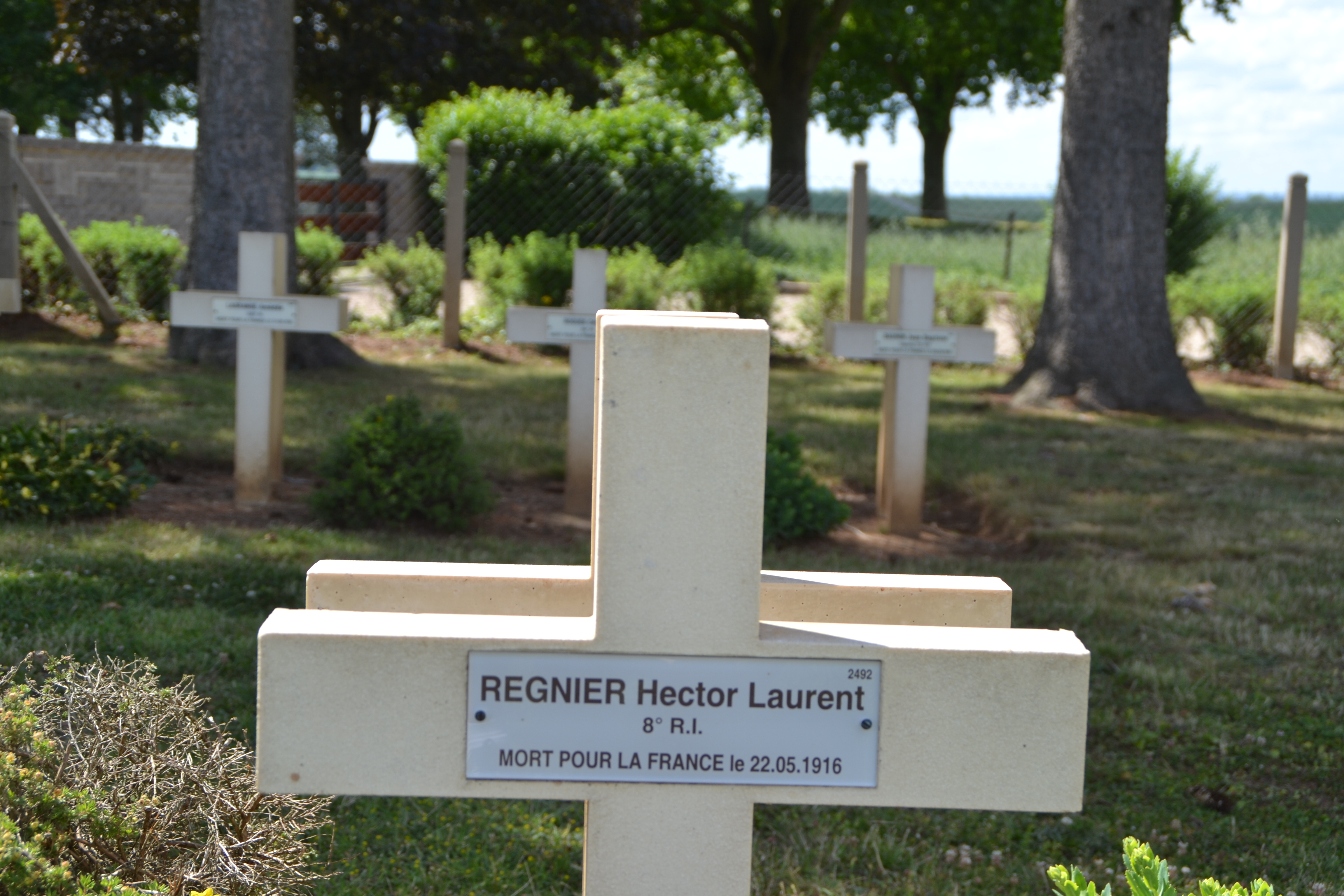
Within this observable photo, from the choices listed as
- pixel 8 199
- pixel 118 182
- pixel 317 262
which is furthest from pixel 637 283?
pixel 118 182

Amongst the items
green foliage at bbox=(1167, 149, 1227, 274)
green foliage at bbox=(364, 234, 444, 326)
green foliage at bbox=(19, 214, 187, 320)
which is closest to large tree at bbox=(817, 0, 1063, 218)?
green foliage at bbox=(1167, 149, 1227, 274)

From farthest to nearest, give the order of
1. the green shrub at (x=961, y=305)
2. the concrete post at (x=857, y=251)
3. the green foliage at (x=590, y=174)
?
the green foliage at (x=590, y=174) → the green shrub at (x=961, y=305) → the concrete post at (x=857, y=251)

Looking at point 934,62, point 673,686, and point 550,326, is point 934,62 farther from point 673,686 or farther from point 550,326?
point 673,686

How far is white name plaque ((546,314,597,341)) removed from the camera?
645cm

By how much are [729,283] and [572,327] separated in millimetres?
5779

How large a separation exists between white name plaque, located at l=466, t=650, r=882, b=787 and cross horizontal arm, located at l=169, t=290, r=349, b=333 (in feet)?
15.7

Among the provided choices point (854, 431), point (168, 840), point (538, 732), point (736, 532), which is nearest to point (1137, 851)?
point (736, 532)

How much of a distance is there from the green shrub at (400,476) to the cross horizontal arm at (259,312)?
1.71 ft

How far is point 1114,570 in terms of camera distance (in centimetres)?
548

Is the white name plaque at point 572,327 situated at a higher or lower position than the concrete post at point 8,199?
lower

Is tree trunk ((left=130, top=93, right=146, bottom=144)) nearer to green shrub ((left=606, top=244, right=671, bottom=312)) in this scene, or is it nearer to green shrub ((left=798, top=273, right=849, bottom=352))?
green shrub ((left=606, top=244, right=671, bottom=312))

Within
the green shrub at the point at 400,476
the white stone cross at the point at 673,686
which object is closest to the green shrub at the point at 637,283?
the green shrub at the point at 400,476

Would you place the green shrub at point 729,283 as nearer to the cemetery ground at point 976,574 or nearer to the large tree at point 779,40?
the cemetery ground at point 976,574

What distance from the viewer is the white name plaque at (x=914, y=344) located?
6258 millimetres
